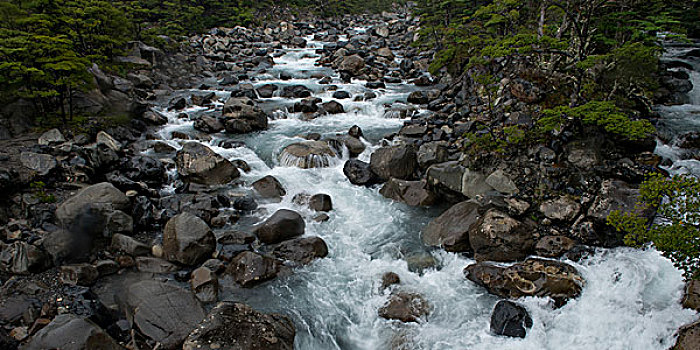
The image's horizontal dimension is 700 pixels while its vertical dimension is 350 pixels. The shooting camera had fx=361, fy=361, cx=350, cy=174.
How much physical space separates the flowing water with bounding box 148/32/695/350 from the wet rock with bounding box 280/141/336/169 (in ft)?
9.80

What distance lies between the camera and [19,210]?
9.86 metres

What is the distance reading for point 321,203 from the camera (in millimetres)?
12258

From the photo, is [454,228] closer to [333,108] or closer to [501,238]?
[501,238]

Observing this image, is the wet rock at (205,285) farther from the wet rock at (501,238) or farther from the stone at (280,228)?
the wet rock at (501,238)

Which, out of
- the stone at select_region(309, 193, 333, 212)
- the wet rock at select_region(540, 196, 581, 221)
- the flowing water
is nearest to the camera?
the flowing water

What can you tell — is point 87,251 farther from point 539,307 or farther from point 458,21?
point 458,21

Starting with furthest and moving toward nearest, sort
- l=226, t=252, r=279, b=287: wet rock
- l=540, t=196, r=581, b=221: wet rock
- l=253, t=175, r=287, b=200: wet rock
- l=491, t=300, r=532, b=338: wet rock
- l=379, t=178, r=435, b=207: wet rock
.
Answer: l=253, t=175, r=287, b=200: wet rock < l=379, t=178, r=435, b=207: wet rock < l=540, t=196, r=581, b=221: wet rock < l=226, t=252, r=279, b=287: wet rock < l=491, t=300, r=532, b=338: wet rock

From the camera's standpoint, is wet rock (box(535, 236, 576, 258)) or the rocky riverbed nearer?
the rocky riverbed

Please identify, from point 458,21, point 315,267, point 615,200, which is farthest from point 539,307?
point 458,21

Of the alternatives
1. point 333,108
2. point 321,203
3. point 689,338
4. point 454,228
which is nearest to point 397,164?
point 321,203

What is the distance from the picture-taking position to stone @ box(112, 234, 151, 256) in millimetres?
9289

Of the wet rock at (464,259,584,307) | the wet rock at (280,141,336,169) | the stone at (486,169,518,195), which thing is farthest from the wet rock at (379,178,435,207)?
the wet rock at (464,259,584,307)

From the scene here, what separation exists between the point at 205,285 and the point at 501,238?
731 cm

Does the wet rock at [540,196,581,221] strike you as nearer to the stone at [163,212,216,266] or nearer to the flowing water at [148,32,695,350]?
the flowing water at [148,32,695,350]
